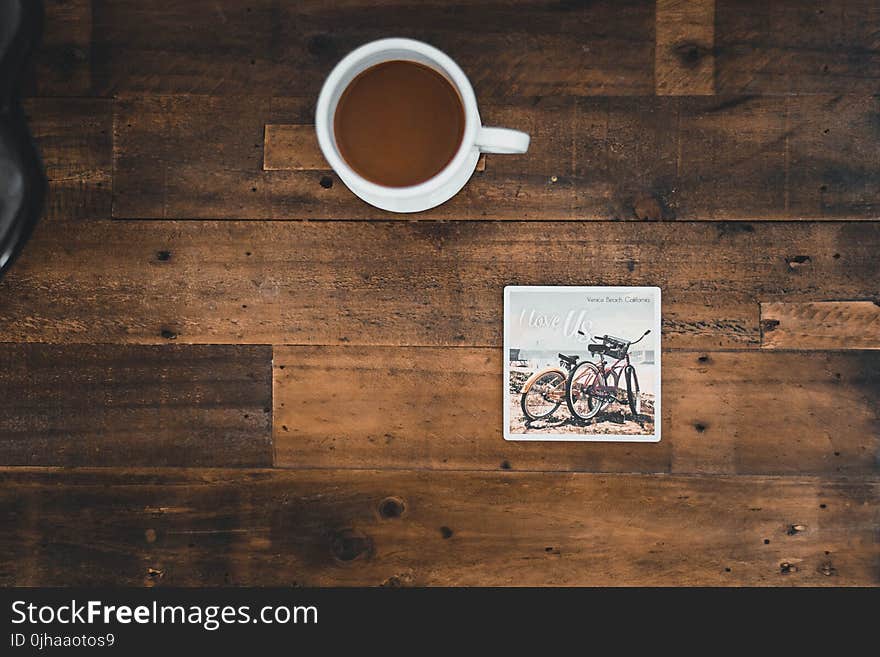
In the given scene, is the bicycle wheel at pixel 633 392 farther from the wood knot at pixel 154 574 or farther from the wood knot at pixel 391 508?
the wood knot at pixel 154 574

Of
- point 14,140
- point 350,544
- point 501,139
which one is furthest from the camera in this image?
point 350,544

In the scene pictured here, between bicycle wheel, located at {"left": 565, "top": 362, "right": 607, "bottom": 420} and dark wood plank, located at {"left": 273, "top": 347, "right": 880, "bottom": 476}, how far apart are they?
22mm

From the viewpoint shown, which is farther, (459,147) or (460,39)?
(460,39)

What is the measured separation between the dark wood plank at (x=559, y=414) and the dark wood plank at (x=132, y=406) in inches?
2.0

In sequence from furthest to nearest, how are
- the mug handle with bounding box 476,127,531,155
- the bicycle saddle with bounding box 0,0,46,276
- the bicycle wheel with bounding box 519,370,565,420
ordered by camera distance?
the bicycle wheel with bounding box 519,370,565,420, the bicycle saddle with bounding box 0,0,46,276, the mug handle with bounding box 476,127,531,155

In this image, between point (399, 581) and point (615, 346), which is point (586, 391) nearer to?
point (615, 346)

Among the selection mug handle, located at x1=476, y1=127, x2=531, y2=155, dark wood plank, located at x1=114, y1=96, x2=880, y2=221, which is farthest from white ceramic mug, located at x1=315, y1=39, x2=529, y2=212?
dark wood plank, located at x1=114, y1=96, x2=880, y2=221

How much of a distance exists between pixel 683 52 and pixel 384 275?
472mm

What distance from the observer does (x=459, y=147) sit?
2.35 feet

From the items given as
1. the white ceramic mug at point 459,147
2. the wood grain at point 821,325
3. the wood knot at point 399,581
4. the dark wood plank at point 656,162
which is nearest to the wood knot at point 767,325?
the wood grain at point 821,325

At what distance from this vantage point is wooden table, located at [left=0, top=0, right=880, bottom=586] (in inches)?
34.0

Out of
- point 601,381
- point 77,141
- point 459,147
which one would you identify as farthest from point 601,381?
point 77,141

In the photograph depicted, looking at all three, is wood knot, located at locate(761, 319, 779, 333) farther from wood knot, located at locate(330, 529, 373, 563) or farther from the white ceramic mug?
wood knot, located at locate(330, 529, 373, 563)

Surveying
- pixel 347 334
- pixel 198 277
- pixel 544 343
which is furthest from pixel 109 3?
pixel 544 343
